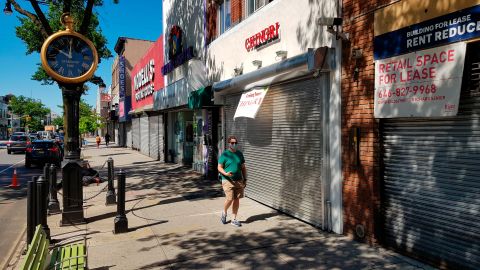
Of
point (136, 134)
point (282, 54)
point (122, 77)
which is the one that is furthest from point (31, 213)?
point (122, 77)

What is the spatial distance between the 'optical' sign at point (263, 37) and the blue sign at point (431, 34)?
3607 millimetres

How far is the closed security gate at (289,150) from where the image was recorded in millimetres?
7602

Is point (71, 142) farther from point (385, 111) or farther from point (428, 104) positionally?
point (428, 104)

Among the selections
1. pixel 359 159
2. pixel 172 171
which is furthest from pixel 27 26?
pixel 359 159

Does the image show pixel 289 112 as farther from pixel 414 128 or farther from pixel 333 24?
pixel 414 128

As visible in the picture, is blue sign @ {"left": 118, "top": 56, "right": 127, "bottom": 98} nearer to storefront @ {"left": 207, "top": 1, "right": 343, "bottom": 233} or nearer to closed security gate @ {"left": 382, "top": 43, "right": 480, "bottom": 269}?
storefront @ {"left": 207, "top": 1, "right": 343, "bottom": 233}

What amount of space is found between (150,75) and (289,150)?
18.7m

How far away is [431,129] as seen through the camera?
5.33 metres

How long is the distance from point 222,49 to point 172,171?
6751mm

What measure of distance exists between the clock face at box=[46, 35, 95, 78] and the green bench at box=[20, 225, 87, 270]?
453 centimetres

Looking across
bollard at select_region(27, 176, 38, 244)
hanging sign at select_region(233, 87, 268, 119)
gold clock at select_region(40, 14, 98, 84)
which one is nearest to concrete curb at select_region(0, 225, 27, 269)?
bollard at select_region(27, 176, 38, 244)

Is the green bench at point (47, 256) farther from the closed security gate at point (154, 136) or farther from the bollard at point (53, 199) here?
the closed security gate at point (154, 136)

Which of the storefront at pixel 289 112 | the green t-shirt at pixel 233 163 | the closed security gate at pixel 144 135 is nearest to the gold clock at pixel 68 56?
the green t-shirt at pixel 233 163

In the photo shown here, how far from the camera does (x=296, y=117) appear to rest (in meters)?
8.24
